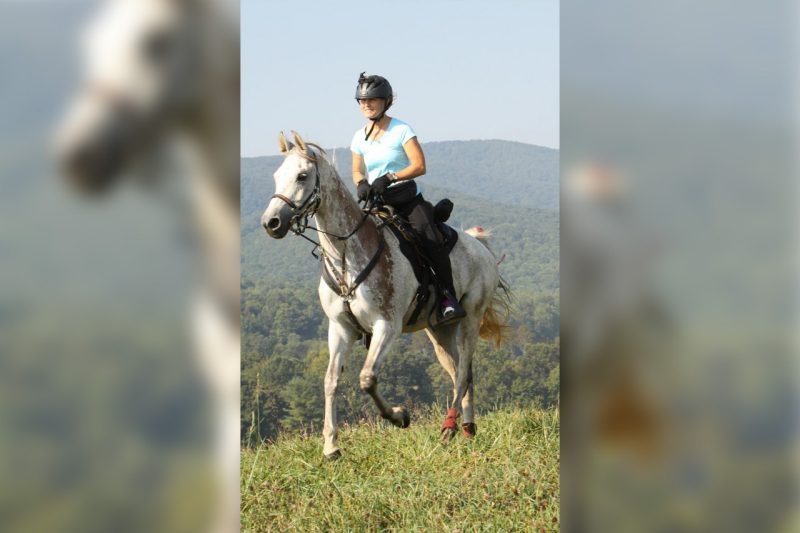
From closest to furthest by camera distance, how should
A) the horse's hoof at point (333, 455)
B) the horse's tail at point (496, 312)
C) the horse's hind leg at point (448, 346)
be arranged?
the horse's hoof at point (333, 455), the horse's hind leg at point (448, 346), the horse's tail at point (496, 312)

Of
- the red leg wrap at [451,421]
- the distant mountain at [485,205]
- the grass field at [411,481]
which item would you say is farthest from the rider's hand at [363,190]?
the distant mountain at [485,205]

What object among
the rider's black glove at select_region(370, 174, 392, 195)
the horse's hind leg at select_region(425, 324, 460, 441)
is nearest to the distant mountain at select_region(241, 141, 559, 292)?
the horse's hind leg at select_region(425, 324, 460, 441)

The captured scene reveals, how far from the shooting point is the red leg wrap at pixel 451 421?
8836 mm

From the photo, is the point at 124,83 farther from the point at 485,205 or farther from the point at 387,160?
Answer: the point at 485,205

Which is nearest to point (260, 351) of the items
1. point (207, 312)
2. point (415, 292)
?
point (415, 292)

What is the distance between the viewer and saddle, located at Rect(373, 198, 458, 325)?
27.2 feet

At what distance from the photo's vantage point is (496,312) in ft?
33.5

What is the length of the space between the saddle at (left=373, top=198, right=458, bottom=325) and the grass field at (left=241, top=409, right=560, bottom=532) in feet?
3.60

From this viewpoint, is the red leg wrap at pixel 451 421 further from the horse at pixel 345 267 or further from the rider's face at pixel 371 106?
the rider's face at pixel 371 106

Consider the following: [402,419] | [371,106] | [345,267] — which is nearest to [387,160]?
[371,106]

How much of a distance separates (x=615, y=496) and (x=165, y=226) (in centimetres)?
72

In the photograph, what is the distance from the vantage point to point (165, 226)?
1423mm

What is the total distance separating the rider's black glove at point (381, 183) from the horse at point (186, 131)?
257 inches

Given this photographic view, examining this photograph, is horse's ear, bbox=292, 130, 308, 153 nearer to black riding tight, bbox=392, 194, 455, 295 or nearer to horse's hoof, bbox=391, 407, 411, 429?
black riding tight, bbox=392, 194, 455, 295
